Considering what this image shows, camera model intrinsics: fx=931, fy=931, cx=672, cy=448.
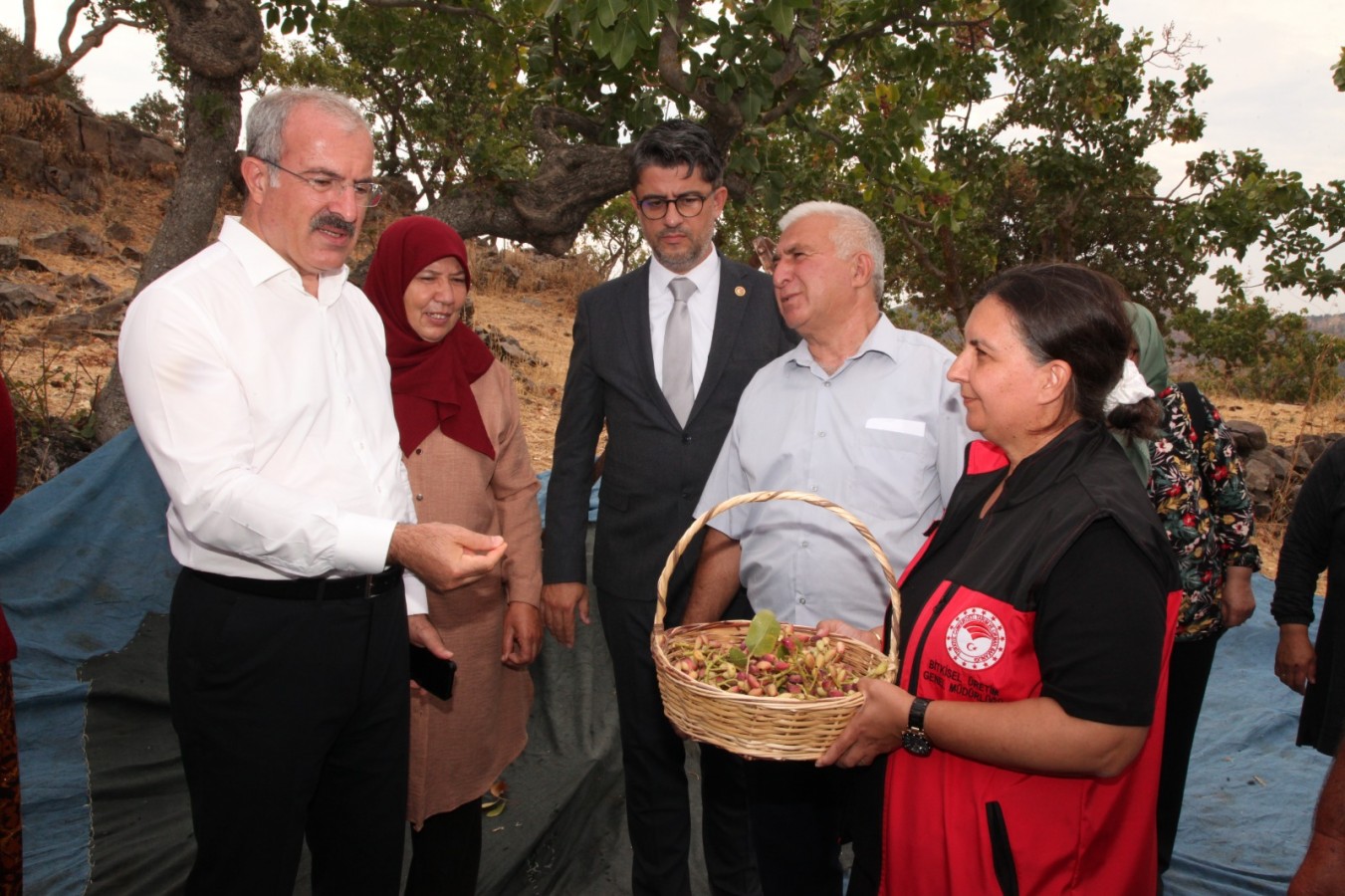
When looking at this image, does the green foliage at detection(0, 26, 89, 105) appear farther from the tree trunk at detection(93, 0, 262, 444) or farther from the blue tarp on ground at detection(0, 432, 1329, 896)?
the blue tarp on ground at detection(0, 432, 1329, 896)

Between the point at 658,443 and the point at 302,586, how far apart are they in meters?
1.22

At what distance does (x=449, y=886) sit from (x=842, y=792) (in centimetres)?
118

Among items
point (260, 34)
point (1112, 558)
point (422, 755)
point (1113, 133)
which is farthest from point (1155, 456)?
point (1113, 133)

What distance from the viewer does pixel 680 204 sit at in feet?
9.53

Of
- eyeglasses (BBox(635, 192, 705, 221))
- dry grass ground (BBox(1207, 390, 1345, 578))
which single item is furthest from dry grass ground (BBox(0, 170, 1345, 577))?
eyeglasses (BBox(635, 192, 705, 221))

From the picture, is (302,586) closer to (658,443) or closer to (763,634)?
(763,634)

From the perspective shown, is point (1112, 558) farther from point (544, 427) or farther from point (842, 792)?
point (544, 427)

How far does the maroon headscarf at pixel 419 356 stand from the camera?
8.73 ft

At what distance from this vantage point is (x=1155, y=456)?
10.2ft

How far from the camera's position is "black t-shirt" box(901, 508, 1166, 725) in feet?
4.93

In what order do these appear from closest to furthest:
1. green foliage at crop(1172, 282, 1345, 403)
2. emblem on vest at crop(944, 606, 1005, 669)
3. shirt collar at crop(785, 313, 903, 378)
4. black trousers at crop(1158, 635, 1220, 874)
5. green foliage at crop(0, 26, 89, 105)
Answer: emblem on vest at crop(944, 606, 1005, 669) < shirt collar at crop(785, 313, 903, 378) < black trousers at crop(1158, 635, 1220, 874) < green foliage at crop(1172, 282, 1345, 403) < green foliage at crop(0, 26, 89, 105)

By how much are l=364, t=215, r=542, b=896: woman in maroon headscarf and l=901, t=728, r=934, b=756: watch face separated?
4.56 feet

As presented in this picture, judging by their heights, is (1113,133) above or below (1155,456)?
above

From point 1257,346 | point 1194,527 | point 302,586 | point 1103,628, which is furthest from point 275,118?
point 1257,346
